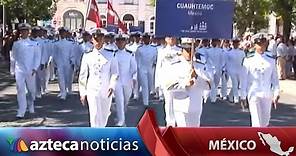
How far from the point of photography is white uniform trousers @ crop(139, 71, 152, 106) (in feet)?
55.6

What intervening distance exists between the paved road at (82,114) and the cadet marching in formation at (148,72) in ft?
1.19

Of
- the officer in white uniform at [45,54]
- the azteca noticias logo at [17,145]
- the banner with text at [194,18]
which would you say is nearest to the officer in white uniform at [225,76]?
the officer in white uniform at [45,54]

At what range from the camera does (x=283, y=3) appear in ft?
93.8

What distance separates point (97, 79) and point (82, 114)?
15.0 ft

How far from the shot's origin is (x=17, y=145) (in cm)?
425

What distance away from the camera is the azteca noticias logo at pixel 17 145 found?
13.9ft

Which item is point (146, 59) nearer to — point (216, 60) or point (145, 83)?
point (145, 83)

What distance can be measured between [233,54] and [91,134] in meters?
14.5

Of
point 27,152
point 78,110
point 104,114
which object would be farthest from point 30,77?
point 27,152

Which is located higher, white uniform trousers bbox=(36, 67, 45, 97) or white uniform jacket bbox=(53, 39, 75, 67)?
white uniform jacket bbox=(53, 39, 75, 67)

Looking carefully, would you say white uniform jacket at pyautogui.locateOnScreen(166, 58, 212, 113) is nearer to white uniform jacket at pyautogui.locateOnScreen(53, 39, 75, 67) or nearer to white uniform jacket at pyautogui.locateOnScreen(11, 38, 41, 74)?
white uniform jacket at pyautogui.locateOnScreen(11, 38, 41, 74)


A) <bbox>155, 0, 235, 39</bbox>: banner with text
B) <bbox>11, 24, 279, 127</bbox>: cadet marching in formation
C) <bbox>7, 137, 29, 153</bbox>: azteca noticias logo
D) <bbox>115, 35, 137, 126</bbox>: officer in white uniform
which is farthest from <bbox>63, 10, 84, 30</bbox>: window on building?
<bbox>7, 137, 29, 153</bbox>: azteca noticias logo

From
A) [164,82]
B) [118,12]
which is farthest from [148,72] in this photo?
[118,12]

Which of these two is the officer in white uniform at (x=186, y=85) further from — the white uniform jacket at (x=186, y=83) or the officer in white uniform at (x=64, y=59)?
the officer in white uniform at (x=64, y=59)
